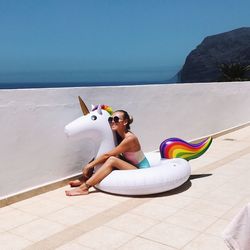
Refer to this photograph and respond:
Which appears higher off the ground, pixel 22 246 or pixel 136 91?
pixel 136 91

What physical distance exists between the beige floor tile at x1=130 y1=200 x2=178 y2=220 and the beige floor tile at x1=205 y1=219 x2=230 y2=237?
617mm

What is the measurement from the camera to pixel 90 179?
222 inches

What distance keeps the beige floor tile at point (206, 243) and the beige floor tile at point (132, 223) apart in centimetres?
62

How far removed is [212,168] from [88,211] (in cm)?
328

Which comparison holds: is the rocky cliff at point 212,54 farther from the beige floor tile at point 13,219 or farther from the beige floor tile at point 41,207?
the beige floor tile at point 13,219

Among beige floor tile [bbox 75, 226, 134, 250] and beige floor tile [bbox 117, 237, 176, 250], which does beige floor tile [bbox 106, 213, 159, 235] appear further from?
beige floor tile [bbox 117, 237, 176, 250]

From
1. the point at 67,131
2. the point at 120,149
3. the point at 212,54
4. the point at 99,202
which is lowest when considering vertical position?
the point at 99,202

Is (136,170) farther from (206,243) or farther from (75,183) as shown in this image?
(206,243)

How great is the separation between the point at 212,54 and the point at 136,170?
91.8 metres

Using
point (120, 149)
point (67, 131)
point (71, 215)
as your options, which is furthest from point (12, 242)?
point (120, 149)

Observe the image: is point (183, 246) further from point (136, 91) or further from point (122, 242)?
point (136, 91)

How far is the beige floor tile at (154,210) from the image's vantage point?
4.78 metres

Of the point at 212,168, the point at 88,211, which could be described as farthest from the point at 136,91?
the point at 88,211

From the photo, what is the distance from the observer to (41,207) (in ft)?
16.9
